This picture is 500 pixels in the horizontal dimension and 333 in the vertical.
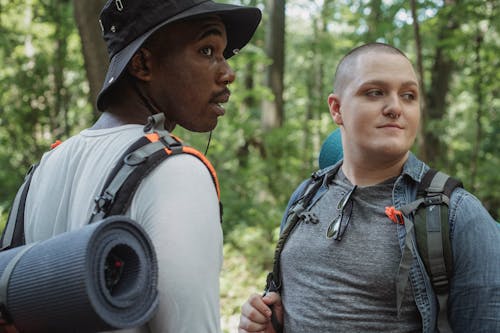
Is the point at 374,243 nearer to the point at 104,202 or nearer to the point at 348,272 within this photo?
the point at 348,272

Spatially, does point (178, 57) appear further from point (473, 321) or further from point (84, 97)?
point (84, 97)

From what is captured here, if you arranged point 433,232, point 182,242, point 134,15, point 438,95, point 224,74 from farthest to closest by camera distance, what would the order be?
point 438,95
point 433,232
point 224,74
point 134,15
point 182,242

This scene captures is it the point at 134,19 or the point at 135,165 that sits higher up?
the point at 134,19

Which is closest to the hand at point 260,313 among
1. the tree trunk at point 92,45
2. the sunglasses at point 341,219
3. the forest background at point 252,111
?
the sunglasses at point 341,219

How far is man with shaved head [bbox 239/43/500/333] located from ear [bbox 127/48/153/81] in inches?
42.4

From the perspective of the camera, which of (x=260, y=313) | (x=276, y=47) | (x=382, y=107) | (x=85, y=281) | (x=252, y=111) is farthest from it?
(x=252, y=111)

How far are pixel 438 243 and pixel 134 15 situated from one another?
1.47m

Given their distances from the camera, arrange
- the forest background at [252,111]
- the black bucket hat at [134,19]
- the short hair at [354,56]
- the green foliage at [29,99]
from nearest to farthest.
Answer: the black bucket hat at [134,19]
the short hair at [354,56]
the forest background at [252,111]
the green foliage at [29,99]

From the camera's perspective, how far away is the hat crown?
1.76m

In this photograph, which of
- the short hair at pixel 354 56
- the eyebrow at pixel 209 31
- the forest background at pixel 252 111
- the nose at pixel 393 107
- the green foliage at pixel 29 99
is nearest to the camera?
the eyebrow at pixel 209 31

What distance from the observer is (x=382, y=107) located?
7.78 feet

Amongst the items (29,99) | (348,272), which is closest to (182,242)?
(348,272)

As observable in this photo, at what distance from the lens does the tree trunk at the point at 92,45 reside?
516 centimetres

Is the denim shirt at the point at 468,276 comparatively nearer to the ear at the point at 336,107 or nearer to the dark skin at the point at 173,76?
the ear at the point at 336,107
